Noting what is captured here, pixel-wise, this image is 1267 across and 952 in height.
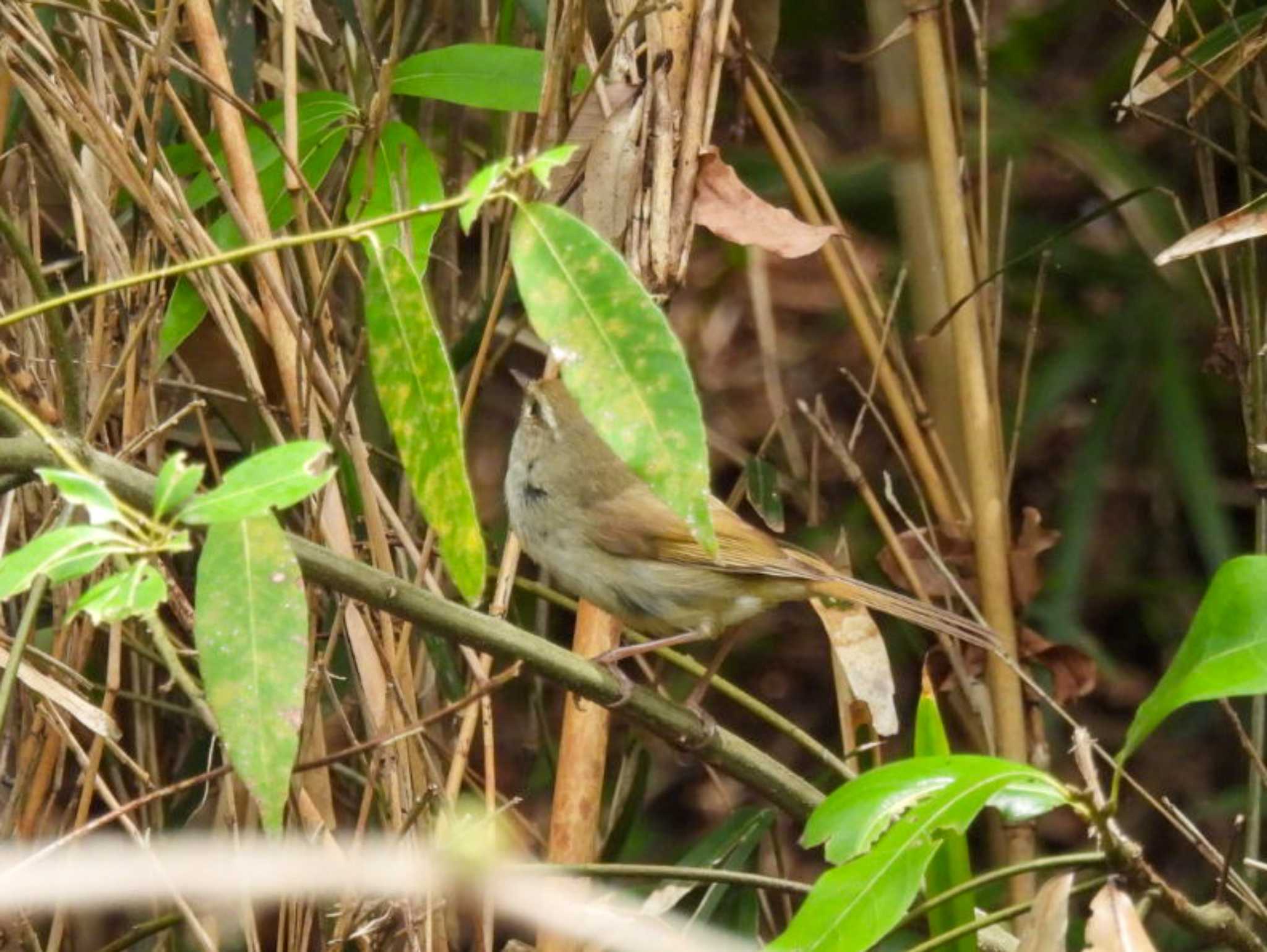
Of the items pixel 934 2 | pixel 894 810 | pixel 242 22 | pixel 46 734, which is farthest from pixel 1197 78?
pixel 46 734

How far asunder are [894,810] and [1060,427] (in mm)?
3632

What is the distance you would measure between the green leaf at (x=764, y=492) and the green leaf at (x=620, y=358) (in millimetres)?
2087

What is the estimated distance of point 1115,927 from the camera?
183 cm

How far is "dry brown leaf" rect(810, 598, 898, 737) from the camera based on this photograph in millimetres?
3115

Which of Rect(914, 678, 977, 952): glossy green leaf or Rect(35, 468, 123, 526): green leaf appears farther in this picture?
Rect(914, 678, 977, 952): glossy green leaf

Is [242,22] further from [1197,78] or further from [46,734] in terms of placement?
[1197,78]

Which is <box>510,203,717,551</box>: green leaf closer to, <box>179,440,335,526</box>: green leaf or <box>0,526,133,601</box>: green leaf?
<box>179,440,335,526</box>: green leaf

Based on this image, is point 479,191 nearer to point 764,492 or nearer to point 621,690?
point 621,690

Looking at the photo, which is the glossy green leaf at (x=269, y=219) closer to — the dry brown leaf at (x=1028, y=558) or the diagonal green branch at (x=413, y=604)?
the diagonal green branch at (x=413, y=604)

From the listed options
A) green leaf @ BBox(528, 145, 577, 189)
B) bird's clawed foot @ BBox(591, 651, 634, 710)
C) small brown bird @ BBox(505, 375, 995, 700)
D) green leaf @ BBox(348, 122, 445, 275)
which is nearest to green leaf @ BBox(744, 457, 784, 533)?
small brown bird @ BBox(505, 375, 995, 700)

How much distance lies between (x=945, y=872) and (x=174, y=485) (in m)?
1.45

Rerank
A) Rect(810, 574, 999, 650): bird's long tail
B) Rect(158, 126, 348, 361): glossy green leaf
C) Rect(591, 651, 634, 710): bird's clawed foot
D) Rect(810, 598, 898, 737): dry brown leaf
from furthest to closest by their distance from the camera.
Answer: Rect(810, 574, 999, 650): bird's long tail, Rect(810, 598, 898, 737): dry brown leaf, Rect(158, 126, 348, 361): glossy green leaf, Rect(591, 651, 634, 710): bird's clawed foot

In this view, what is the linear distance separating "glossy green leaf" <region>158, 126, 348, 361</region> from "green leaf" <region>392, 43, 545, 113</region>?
0.20m

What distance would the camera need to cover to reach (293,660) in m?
1.66
